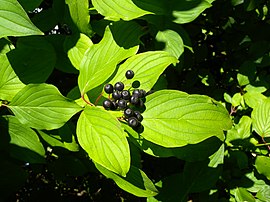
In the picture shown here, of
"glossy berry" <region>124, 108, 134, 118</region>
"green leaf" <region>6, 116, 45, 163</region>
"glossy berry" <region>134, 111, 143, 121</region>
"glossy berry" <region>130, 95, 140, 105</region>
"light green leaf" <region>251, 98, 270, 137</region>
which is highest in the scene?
"glossy berry" <region>130, 95, 140, 105</region>

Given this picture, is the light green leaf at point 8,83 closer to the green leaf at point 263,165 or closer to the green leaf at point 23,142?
the green leaf at point 23,142

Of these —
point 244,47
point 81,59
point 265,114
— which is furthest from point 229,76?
point 81,59

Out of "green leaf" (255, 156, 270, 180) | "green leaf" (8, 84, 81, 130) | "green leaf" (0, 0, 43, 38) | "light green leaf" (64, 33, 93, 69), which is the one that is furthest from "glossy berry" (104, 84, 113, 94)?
"green leaf" (255, 156, 270, 180)

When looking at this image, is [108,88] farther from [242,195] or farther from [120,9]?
[242,195]

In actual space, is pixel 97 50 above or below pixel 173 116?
above

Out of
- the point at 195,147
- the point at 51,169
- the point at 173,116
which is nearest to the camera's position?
the point at 173,116

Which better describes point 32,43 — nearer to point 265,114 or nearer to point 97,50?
point 97,50

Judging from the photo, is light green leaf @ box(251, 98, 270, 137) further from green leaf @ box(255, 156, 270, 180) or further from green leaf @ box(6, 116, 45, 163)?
green leaf @ box(6, 116, 45, 163)
